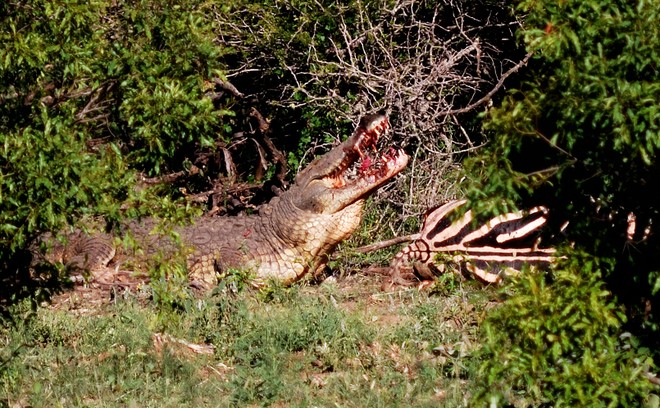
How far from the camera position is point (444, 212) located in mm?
A: 9844

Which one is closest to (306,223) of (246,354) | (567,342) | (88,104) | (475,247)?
(475,247)

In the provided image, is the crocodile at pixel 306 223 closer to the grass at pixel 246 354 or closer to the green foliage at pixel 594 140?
the grass at pixel 246 354

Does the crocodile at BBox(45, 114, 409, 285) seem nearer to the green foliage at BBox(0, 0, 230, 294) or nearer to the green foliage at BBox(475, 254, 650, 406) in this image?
the green foliage at BBox(0, 0, 230, 294)

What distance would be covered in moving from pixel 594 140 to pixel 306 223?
5.57 meters

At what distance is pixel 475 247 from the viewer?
949 cm

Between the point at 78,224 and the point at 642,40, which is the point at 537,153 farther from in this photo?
the point at 78,224

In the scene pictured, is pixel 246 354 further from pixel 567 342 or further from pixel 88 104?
pixel 567 342

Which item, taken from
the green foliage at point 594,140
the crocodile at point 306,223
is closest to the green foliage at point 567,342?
the green foliage at point 594,140

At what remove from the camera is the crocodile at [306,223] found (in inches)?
384

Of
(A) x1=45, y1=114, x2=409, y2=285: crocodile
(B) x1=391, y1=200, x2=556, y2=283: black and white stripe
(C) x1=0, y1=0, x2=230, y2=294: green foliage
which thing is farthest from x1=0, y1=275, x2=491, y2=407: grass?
(A) x1=45, y1=114, x2=409, y2=285: crocodile

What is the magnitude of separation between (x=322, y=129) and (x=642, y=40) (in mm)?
7207

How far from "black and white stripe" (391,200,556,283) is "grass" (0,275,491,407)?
0.91 meters

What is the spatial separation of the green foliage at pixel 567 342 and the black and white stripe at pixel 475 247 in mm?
4194

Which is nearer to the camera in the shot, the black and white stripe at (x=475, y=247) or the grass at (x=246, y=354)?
the grass at (x=246, y=354)
